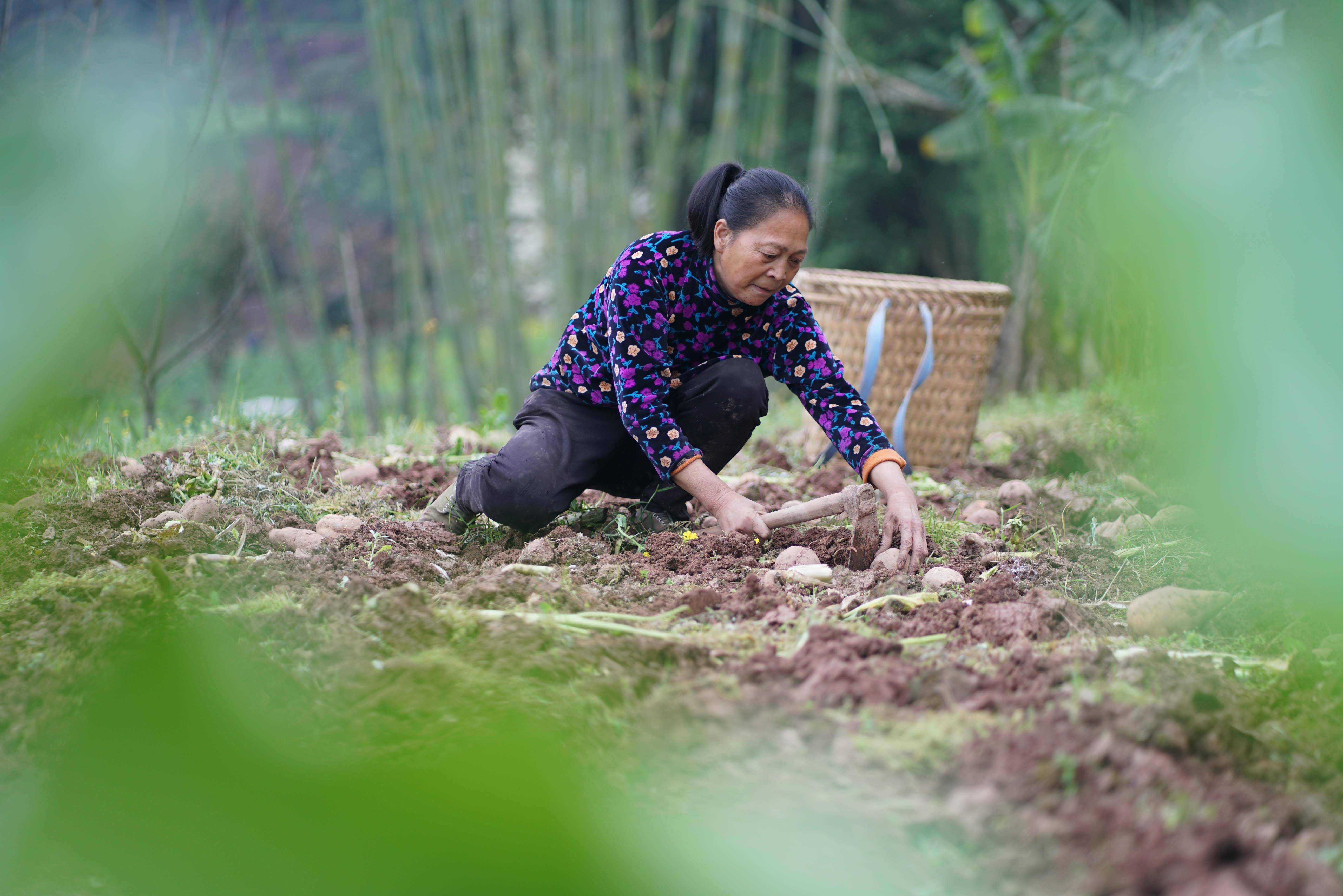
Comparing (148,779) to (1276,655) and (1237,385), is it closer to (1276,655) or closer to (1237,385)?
(1237,385)

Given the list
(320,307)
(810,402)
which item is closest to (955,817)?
(810,402)

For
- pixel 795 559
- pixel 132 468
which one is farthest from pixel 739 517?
pixel 132 468

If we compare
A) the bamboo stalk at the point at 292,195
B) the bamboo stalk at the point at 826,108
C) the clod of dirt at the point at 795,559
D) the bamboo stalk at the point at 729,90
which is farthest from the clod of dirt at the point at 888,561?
the bamboo stalk at the point at 826,108

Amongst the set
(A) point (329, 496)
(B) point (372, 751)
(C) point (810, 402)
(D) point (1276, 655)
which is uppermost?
(B) point (372, 751)

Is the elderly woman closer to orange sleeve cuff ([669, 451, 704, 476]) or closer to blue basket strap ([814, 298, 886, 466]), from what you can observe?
orange sleeve cuff ([669, 451, 704, 476])

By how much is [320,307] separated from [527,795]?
395 cm

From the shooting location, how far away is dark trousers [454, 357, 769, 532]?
2076 mm

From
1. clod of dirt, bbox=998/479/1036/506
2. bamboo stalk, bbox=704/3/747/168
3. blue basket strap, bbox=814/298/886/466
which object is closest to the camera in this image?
clod of dirt, bbox=998/479/1036/506

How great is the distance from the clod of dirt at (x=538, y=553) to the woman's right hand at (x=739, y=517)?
33cm

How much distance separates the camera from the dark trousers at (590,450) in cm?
208

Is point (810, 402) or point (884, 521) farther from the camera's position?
point (810, 402)

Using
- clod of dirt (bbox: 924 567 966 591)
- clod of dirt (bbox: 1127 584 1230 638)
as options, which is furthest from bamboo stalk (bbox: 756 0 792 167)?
clod of dirt (bbox: 1127 584 1230 638)

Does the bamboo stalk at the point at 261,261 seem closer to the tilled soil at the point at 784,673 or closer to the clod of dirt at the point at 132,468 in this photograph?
the clod of dirt at the point at 132,468

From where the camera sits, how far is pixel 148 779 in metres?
0.29
